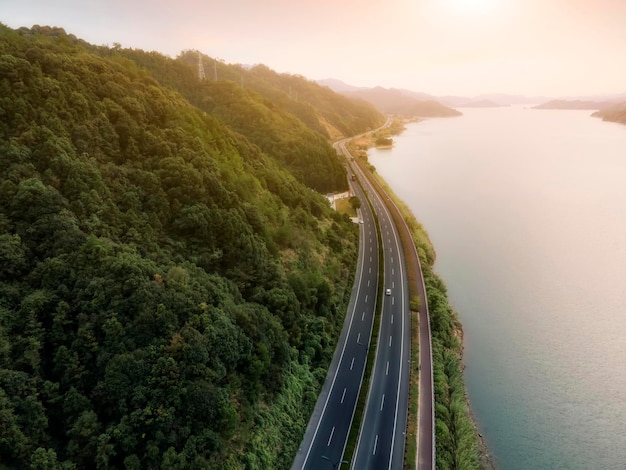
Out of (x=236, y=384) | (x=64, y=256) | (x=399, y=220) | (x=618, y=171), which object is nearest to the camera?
(x=64, y=256)

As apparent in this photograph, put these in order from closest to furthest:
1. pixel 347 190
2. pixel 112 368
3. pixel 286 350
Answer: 1. pixel 112 368
2. pixel 286 350
3. pixel 347 190

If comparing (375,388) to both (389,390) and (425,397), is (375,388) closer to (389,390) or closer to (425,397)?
(389,390)

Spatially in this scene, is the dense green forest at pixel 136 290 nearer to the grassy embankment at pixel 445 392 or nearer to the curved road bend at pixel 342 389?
the curved road bend at pixel 342 389

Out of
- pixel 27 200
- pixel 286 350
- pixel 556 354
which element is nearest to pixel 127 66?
pixel 27 200

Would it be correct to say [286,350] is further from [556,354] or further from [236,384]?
[556,354]

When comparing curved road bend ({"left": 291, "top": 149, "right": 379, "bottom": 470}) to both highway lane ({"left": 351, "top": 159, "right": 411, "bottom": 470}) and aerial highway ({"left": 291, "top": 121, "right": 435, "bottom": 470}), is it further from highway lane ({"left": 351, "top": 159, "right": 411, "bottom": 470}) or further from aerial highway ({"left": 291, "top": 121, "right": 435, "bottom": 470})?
highway lane ({"left": 351, "top": 159, "right": 411, "bottom": 470})

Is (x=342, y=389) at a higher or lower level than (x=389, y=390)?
higher

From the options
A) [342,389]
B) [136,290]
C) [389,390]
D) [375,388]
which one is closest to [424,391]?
[389,390]
